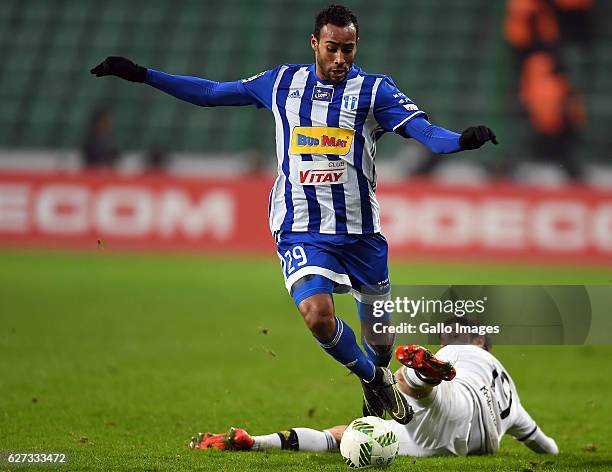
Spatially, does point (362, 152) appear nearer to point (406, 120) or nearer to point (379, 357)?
point (406, 120)

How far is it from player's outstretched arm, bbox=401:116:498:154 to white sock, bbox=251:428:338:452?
1.65 m

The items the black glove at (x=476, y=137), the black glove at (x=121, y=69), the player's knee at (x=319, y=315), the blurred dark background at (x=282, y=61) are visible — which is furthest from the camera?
the blurred dark background at (x=282, y=61)

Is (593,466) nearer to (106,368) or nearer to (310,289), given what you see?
(310,289)

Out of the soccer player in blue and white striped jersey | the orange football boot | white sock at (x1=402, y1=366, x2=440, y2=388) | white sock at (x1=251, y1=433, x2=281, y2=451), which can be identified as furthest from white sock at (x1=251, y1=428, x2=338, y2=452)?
the orange football boot

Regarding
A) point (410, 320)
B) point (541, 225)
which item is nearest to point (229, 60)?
point (541, 225)

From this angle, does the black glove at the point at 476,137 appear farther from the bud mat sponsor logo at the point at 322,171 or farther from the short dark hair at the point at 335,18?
the short dark hair at the point at 335,18

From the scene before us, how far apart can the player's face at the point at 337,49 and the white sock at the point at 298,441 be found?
1.89 meters

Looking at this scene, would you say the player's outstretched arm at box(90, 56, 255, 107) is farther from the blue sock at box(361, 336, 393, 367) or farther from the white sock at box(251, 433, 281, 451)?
the white sock at box(251, 433, 281, 451)

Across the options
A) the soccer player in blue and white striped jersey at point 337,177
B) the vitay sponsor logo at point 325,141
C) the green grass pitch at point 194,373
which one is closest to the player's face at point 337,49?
the soccer player in blue and white striped jersey at point 337,177

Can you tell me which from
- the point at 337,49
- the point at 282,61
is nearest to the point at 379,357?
the point at 337,49

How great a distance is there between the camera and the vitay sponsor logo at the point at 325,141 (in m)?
5.91

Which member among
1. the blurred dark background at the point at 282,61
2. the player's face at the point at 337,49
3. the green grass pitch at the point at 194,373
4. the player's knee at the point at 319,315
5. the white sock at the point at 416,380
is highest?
the blurred dark background at the point at 282,61

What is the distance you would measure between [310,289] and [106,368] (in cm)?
376

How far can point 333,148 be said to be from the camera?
591 centimetres
